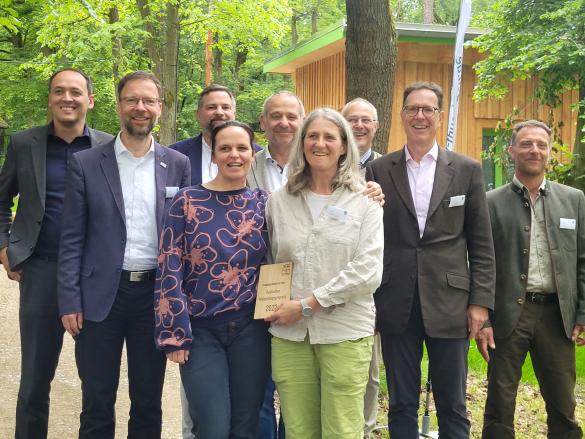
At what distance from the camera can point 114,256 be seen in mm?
4035

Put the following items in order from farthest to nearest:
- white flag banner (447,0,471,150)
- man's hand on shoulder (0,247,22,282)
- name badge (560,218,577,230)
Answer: white flag banner (447,0,471,150), name badge (560,218,577,230), man's hand on shoulder (0,247,22,282)

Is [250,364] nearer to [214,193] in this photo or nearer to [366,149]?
[214,193]

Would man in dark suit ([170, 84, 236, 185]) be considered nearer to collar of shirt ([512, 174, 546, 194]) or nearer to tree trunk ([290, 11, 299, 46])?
collar of shirt ([512, 174, 546, 194])

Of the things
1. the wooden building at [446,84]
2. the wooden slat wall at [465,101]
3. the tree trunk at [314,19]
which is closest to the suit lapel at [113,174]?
the wooden building at [446,84]

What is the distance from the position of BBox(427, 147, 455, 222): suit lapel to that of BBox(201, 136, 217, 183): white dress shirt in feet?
5.11

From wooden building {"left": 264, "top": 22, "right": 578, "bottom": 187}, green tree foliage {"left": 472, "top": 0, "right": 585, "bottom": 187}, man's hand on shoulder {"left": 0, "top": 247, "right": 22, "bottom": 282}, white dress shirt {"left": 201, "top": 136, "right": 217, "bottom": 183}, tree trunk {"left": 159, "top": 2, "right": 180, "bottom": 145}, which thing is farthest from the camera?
tree trunk {"left": 159, "top": 2, "right": 180, "bottom": 145}

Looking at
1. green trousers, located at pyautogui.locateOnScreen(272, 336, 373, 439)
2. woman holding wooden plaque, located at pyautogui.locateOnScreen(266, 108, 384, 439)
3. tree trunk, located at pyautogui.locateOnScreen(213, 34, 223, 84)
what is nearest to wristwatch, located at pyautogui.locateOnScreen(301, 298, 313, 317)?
woman holding wooden plaque, located at pyautogui.locateOnScreen(266, 108, 384, 439)

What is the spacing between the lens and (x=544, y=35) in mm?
10773

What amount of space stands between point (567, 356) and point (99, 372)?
2.85 m

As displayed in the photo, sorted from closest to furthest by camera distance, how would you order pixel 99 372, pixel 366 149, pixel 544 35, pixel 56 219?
pixel 99 372 → pixel 56 219 → pixel 366 149 → pixel 544 35

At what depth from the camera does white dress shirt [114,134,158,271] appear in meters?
4.10

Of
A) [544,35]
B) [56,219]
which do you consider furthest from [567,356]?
[544,35]

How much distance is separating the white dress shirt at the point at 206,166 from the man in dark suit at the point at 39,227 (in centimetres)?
78

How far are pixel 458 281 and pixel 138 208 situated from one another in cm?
188
